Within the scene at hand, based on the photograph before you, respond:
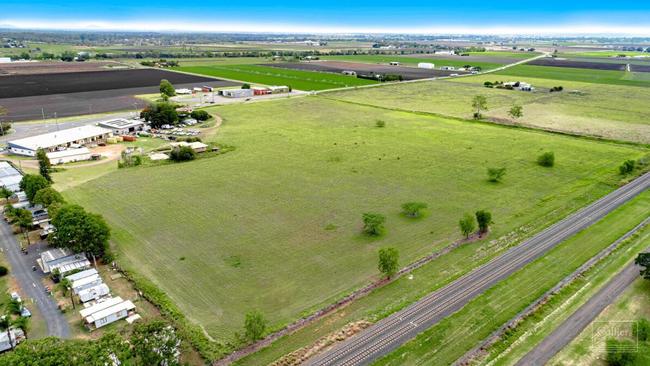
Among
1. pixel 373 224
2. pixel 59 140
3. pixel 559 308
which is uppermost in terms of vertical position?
pixel 59 140

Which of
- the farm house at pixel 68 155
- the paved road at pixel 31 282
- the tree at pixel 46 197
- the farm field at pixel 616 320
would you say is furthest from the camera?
the farm house at pixel 68 155

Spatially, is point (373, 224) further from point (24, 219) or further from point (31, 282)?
point (24, 219)

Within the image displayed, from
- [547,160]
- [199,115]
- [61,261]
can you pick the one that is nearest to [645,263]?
[547,160]

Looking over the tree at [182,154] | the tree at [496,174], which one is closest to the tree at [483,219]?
the tree at [496,174]

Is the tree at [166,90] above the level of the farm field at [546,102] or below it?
above

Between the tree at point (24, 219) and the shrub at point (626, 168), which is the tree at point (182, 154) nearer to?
the tree at point (24, 219)

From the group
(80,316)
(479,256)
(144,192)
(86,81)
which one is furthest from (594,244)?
(86,81)
